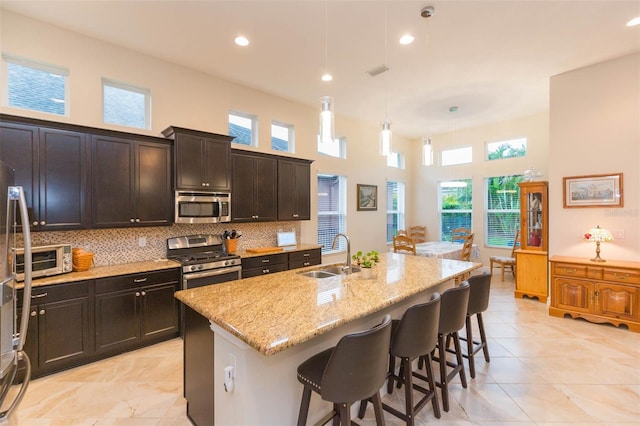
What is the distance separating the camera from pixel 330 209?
19.9ft

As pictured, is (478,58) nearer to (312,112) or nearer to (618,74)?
(618,74)

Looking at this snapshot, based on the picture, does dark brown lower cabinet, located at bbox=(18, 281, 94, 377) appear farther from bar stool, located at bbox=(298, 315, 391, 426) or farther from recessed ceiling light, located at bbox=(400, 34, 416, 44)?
recessed ceiling light, located at bbox=(400, 34, 416, 44)

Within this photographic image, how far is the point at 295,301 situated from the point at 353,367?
59 centimetres

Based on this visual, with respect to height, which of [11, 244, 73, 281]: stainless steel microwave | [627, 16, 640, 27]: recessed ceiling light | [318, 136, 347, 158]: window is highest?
[627, 16, 640, 27]: recessed ceiling light

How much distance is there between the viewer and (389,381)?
2.43 m

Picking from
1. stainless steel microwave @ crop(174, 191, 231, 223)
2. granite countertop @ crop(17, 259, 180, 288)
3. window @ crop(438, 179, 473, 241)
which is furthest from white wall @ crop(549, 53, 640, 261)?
granite countertop @ crop(17, 259, 180, 288)

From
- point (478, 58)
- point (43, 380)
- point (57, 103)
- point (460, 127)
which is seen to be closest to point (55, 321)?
point (43, 380)

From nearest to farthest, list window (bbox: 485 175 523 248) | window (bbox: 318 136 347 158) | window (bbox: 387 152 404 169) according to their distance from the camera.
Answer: window (bbox: 318 136 347 158), window (bbox: 485 175 523 248), window (bbox: 387 152 404 169)

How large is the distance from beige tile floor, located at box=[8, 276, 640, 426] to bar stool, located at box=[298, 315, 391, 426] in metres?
0.82

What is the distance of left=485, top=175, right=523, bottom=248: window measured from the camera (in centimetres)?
649

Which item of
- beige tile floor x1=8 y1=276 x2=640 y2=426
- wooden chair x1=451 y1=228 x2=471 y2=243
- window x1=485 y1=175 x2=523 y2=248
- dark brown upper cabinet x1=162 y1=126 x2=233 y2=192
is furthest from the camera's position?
wooden chair x1=451 y1=228 x2=471 y2=243

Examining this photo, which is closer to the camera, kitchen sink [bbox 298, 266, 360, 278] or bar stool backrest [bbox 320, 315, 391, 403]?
bar stool backrest [bbox 320, 315, 391, 403]

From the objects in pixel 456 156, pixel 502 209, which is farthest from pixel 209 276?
pixel 456 156

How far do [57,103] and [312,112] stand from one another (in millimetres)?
3711
